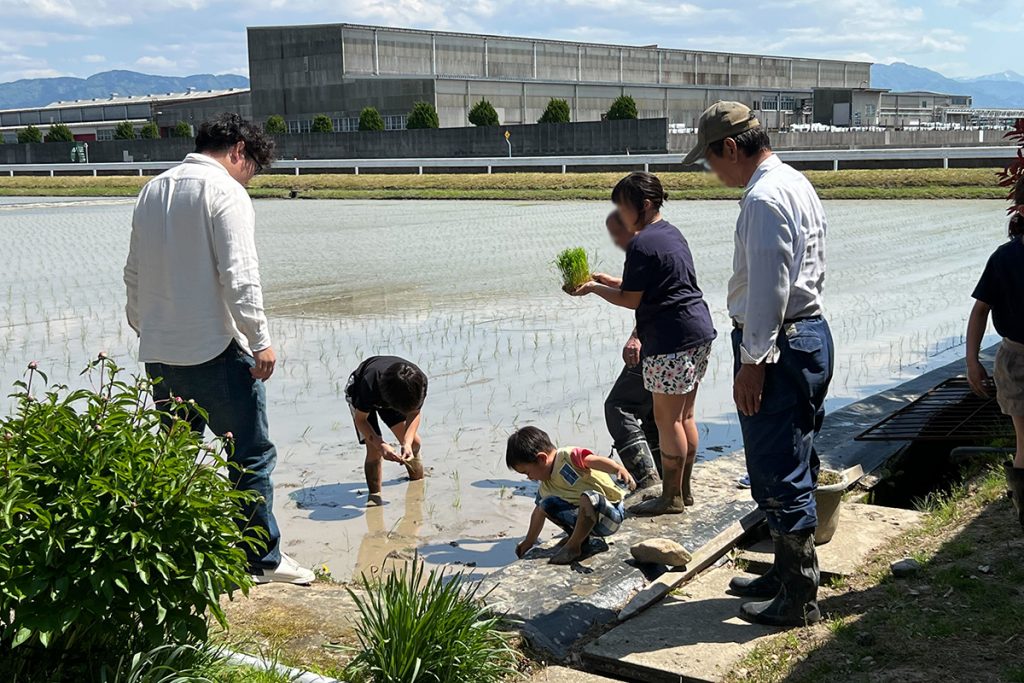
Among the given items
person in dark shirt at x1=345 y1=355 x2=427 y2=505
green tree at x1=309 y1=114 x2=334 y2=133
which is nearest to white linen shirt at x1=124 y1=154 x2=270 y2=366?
person in dark shirt at x1=345 y1=355 x2=427 y2=505

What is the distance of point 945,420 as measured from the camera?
7.64 m

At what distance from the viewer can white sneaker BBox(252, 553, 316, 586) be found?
195 inches

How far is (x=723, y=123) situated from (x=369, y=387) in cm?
294

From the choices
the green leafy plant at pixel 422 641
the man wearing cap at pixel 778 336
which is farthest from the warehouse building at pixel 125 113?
the green leafy plant at pixel 422 641

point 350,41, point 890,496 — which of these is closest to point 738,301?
point 890,496

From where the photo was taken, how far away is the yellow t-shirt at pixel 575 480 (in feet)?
17.7

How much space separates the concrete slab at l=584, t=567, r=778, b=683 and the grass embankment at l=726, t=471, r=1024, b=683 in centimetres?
10

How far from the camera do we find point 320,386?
966 centimetres

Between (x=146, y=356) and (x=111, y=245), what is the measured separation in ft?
63.7

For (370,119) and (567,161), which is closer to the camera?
(567,161)

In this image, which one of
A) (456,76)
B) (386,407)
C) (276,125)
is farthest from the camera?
(456,76)

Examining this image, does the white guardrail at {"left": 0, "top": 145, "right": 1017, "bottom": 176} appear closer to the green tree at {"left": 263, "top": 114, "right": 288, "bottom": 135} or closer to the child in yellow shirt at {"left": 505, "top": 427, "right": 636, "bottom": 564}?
the green tree at {"left": 263, "top": 114, "right": 288, "bottom": 135}

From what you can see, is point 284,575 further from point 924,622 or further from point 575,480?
point 924,622

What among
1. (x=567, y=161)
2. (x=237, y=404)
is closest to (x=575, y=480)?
(x=237, y=404)
